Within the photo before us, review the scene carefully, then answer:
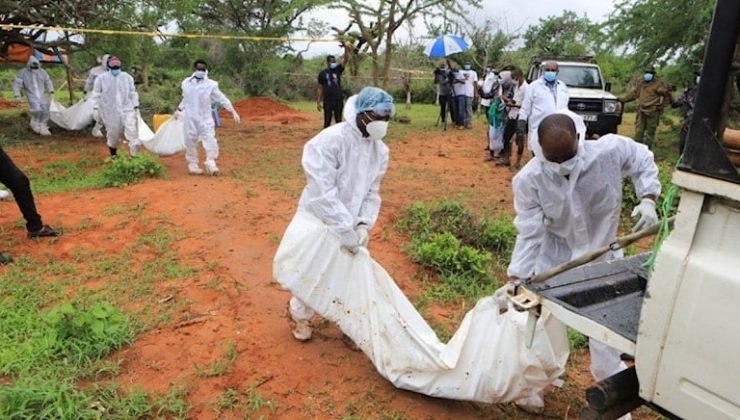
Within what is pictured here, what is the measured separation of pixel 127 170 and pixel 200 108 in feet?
4.21

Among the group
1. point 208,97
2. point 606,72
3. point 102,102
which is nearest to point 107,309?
point 208,97

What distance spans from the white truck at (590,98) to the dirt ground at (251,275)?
8.07ft

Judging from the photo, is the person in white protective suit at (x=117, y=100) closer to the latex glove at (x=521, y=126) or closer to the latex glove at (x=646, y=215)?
the latex glove at (x=521, y=126)

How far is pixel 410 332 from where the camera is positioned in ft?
8.54

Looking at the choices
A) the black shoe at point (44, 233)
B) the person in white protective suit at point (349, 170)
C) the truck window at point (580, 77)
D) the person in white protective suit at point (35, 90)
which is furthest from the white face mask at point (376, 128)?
the person in white protective suit at point (35, 90)

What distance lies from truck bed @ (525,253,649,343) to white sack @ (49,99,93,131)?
10.3 metres

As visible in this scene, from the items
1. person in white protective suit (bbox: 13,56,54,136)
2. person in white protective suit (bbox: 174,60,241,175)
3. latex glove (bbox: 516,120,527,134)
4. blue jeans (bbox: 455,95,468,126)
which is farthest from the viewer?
blue jeans (bbox: 455,95,468,126)

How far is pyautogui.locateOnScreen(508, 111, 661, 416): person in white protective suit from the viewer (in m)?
2.42

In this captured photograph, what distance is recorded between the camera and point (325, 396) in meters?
2.84

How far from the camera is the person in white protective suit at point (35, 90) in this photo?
10508 mm

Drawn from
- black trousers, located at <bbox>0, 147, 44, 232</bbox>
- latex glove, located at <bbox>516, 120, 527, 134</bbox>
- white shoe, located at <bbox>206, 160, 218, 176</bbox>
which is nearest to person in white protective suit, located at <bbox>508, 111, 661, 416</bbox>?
black trousers, located at <bbox>0, 147, 44, 232</bbox>

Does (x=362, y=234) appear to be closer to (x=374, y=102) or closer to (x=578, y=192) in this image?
(x=374, y=102)

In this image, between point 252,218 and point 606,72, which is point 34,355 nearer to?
point 252,218

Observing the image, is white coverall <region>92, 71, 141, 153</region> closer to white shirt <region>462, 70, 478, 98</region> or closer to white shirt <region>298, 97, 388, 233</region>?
white shirt <region>298, 97, 388, 233</region>
